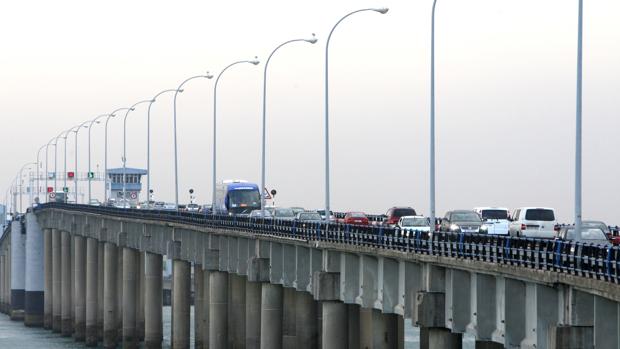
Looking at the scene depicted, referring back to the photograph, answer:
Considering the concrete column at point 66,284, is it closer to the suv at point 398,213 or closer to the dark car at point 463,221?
the suv at point 398,213

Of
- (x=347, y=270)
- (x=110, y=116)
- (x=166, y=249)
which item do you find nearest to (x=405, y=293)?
(x=347, y=270)

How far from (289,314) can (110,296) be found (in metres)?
45.4

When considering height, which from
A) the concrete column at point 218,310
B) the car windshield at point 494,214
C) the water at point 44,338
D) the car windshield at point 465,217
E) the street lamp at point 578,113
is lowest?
the water at point 44,338

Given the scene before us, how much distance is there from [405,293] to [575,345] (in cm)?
1667

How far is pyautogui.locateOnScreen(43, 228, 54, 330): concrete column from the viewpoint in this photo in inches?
5910

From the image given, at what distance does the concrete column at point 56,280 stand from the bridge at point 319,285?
0.18 m

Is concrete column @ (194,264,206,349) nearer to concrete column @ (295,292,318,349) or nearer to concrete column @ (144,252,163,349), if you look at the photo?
concrete column @ (144,252,163,349)

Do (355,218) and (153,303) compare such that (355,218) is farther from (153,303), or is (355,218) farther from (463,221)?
(463,221)

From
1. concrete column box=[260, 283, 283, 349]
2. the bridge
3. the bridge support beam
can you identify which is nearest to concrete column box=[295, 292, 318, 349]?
the bridge

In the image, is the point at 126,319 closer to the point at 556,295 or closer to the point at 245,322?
the point at 245,322

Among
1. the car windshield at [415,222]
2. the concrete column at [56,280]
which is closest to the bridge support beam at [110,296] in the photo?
the concrete column at [56,280]

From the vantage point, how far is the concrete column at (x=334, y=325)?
6581cm

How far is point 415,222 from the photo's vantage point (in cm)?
8088

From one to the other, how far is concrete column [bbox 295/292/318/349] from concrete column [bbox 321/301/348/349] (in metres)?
9.03
